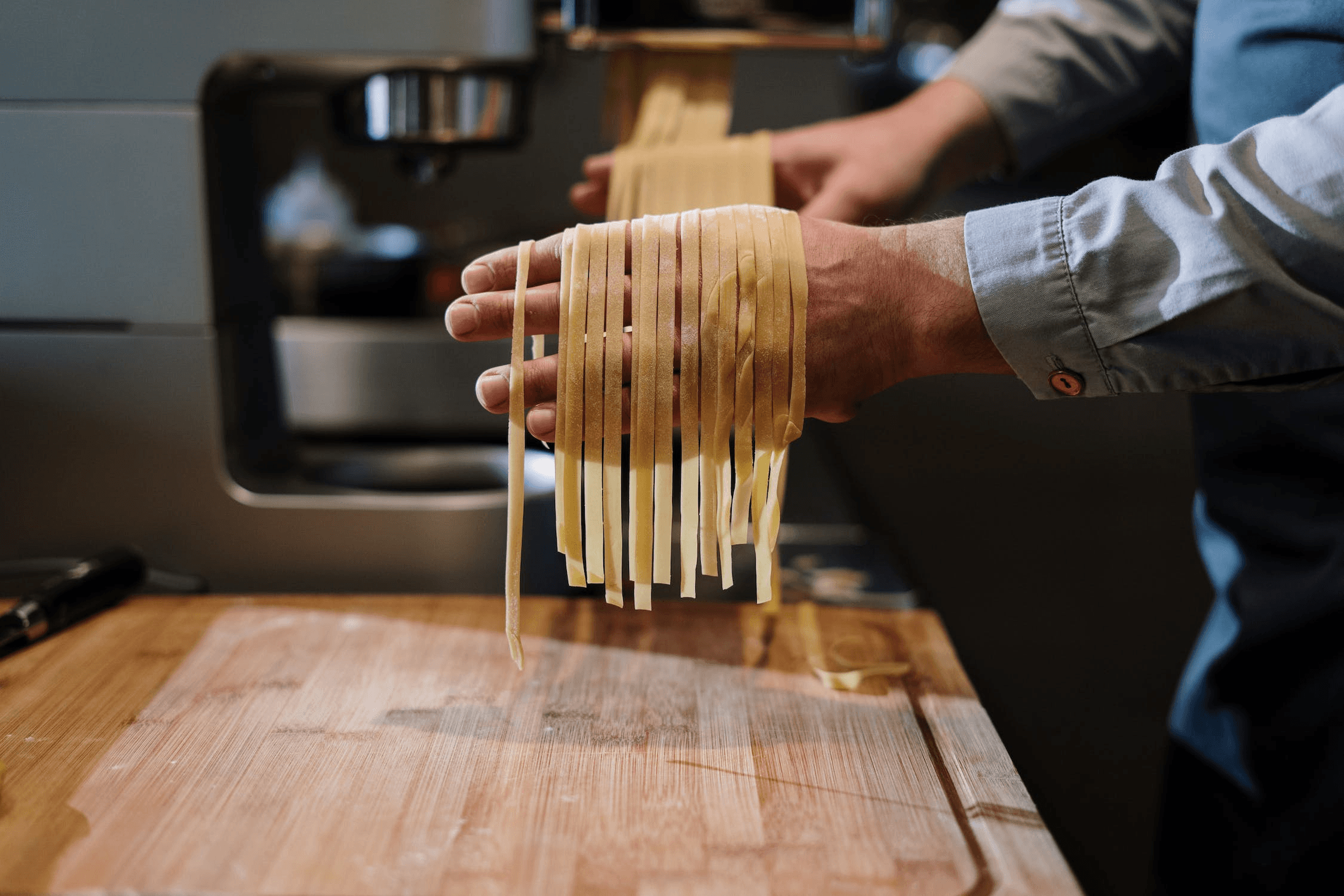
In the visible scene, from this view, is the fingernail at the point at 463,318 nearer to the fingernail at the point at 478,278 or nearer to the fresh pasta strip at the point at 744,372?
the fingernail at the point at 478,278

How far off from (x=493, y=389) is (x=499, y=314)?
0.04m

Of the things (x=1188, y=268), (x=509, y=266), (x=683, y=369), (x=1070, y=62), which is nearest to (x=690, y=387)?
(x=683, y=369)

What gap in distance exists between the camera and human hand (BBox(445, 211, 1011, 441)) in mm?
509

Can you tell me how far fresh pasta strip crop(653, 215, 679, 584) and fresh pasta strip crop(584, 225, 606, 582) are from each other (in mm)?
28

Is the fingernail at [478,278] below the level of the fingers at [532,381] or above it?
above

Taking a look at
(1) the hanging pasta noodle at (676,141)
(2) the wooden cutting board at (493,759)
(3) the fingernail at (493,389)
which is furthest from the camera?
(1) the hanging pasta noodle at (676,141)

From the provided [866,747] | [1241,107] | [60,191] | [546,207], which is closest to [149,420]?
[60,191]

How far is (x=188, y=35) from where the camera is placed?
0.67m

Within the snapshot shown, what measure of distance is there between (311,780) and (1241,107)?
0.73m

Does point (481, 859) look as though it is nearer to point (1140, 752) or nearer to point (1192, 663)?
point (1192, 663)

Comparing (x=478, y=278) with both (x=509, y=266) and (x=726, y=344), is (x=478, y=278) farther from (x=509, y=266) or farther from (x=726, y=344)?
(x=726, y=344)

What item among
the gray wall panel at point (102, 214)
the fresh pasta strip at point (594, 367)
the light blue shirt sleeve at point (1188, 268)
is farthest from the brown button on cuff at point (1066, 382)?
the gray wall panel at point (102, 214)

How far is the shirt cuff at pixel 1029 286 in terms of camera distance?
1.64 feet

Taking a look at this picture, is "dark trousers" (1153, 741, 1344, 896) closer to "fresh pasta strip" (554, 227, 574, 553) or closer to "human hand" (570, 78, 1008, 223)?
"human hand" (570, 78, 1008, 223)
